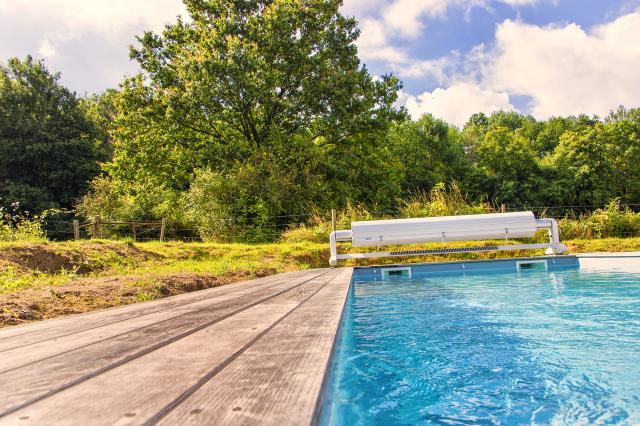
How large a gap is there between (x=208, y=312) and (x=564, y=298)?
458cm

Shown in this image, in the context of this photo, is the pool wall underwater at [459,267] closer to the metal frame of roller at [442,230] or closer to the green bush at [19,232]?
the metal frame of roller at [442,230]

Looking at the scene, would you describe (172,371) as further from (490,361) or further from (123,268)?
(123,268)

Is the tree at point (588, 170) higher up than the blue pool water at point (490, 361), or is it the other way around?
the tree at point (588, 170)

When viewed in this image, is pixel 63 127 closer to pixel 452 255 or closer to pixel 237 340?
pixel 452 255

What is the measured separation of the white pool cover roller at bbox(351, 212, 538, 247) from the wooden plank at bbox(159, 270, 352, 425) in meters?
6.62

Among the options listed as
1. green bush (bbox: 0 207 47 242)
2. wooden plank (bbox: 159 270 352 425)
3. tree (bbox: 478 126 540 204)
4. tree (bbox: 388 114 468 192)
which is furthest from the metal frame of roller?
tree (bbox: 478 126 540 204)

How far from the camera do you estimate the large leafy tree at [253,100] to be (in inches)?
608

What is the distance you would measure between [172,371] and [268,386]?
386 millimetres

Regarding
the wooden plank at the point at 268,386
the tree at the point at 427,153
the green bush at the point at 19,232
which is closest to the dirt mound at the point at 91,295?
the wooden plank at the point at 268,386

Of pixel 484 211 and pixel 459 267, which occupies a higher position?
pixel 484 211

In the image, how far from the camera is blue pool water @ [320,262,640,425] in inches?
76.1

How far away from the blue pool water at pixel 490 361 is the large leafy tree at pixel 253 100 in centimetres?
1062

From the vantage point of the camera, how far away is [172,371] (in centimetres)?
124

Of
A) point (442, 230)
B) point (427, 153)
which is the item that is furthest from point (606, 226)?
point (427, 153)
